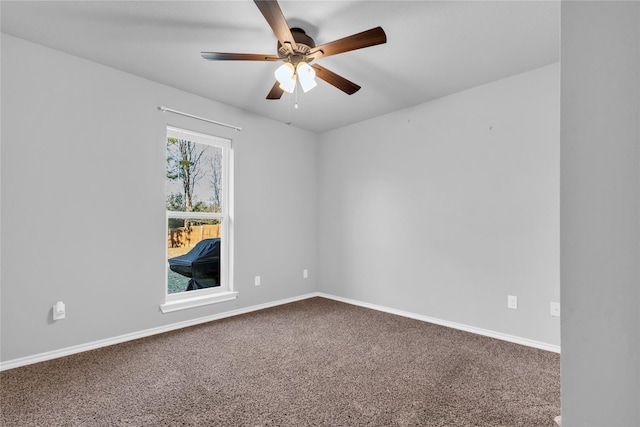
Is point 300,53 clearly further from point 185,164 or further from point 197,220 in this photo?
point 197,220

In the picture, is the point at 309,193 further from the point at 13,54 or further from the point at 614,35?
the point at 614,35

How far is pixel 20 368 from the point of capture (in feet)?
7.74

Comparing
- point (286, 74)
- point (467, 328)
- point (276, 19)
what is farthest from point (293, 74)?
point (467, 328)

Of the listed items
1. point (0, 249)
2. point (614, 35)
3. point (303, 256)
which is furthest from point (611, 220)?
point (303, 256)

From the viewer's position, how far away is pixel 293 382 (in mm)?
2158

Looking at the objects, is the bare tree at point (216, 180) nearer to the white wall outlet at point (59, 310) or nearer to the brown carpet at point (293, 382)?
the brown carpet at point (293, 382)

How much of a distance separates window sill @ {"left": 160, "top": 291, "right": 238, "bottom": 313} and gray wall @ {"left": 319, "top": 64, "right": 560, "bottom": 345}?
152 centimetres

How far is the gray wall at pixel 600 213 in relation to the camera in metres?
0.37

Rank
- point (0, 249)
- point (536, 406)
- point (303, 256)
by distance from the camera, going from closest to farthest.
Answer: point (536, 406) → point (0, 249) → point (303, 256)

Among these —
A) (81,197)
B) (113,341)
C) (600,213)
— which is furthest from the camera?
(113,341)

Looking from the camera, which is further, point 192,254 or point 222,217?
point 222,217

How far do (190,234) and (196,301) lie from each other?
73cm

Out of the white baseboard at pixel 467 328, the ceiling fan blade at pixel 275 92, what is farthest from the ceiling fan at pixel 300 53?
the white baseboard at pixel 467 328

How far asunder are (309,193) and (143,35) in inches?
110
